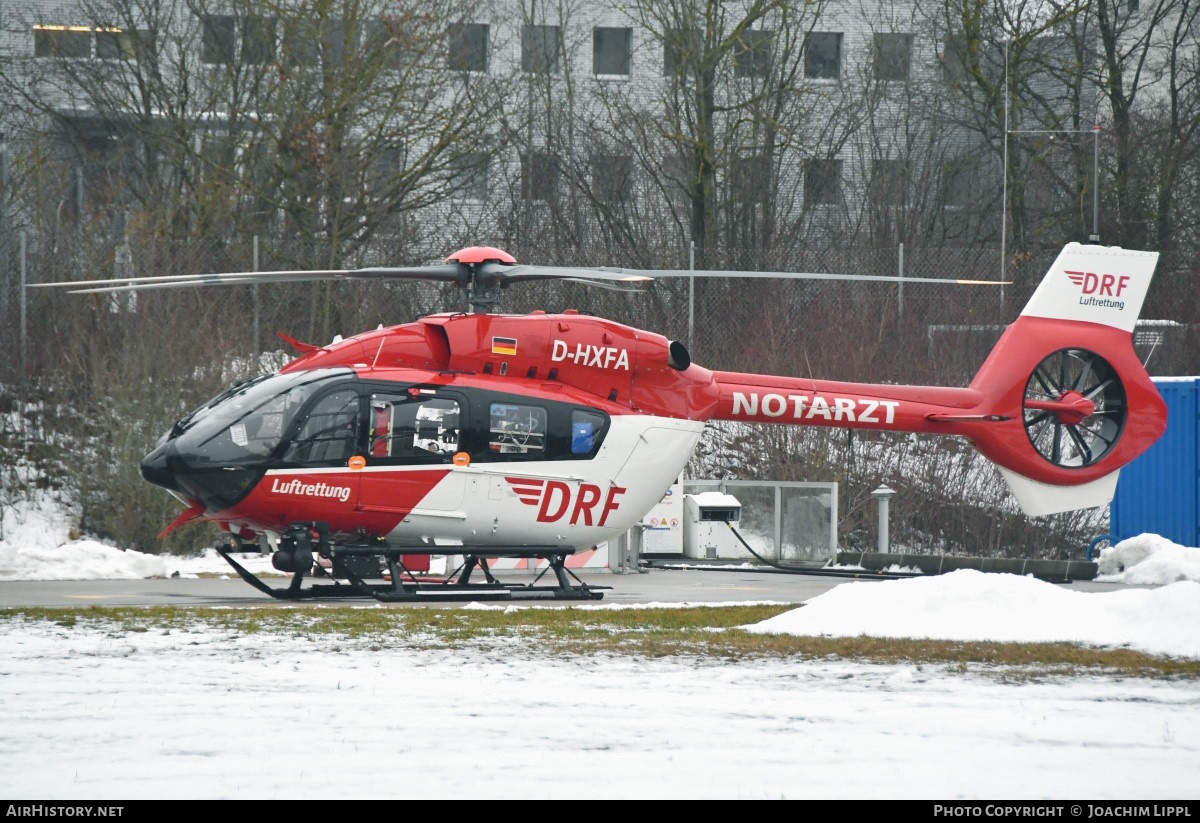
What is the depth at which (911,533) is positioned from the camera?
23.3 meters

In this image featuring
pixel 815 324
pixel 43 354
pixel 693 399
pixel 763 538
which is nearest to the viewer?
pixel 693 399

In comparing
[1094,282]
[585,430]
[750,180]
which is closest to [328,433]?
[585,430]

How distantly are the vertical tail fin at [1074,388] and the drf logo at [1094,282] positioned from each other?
0.01m

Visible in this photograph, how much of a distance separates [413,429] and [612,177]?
16.7 meters

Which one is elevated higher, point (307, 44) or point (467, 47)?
point (467, 47)

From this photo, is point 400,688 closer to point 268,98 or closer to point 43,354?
point 43,354

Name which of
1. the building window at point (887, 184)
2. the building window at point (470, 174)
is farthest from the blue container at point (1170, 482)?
the building window at point (470, 174)

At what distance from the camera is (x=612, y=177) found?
30250 millimetres

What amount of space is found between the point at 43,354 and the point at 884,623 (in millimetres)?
16406

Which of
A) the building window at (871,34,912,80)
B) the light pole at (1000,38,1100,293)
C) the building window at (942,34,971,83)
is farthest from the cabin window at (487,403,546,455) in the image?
the building window at (942,34,971,83)

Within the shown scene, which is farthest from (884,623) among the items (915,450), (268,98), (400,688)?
(268,98)

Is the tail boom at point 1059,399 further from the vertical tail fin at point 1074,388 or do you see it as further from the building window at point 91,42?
the building window at point 91,42

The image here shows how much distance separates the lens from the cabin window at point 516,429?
14.8m

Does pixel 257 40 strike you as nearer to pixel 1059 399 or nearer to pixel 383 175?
pixel 383 175
